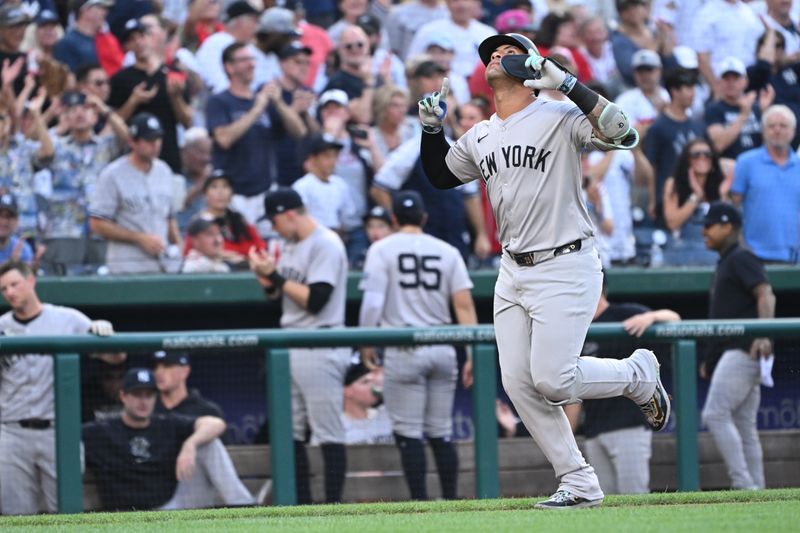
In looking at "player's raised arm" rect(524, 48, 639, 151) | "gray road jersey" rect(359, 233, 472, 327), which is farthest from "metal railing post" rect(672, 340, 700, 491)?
"player's raised arm" rect(524, 48, 639, 151)

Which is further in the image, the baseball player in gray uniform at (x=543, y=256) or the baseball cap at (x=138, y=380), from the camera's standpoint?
the baseball cap at (x=138, y=380)

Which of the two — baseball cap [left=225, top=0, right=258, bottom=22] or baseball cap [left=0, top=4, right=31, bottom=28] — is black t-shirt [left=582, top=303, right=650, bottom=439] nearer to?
baseball cap [left=225, top=0, right=258, bottom=22]

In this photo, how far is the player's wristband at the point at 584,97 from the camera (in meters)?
4.62

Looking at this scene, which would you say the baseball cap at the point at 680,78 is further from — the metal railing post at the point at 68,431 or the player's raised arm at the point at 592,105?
the player's raised arm at the point at 592,105

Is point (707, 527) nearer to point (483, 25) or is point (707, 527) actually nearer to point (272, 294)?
point (272, 294)

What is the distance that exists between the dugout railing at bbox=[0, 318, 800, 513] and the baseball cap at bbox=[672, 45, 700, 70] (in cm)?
343

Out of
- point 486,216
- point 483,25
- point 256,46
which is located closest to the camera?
point 486,216

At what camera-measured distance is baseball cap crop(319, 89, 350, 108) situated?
9.55m

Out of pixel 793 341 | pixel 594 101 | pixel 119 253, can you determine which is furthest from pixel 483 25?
pixel 594 101

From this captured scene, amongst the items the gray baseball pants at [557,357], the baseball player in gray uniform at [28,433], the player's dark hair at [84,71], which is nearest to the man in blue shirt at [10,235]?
the player's dark hair at [84,71]

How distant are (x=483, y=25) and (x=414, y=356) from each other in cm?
455

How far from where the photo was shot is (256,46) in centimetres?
1020

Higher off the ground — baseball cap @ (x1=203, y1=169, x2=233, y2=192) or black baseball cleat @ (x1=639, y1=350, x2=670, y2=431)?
baseball cap @ (x1=203, y1=169, x2=233, y2=192)

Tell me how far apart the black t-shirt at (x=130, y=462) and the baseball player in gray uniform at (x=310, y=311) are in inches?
25.3
